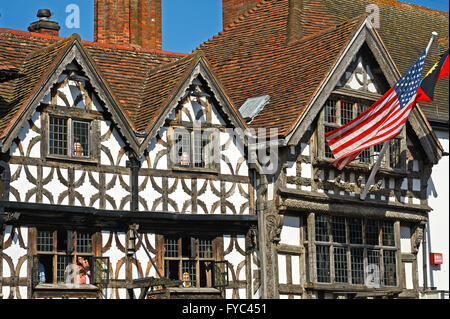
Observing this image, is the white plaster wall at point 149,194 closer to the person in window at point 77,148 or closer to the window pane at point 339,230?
the person in window at point 77,148

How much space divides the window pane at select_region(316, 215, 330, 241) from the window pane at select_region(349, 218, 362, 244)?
84 centimetres

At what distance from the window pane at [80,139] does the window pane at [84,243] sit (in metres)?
1.76

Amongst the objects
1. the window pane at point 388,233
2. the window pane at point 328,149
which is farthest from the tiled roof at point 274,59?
the window pane at point 388,233

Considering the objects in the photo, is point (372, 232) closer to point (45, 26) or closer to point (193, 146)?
point (193, 146)

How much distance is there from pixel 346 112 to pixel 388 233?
131 inches

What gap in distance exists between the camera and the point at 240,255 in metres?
27.5

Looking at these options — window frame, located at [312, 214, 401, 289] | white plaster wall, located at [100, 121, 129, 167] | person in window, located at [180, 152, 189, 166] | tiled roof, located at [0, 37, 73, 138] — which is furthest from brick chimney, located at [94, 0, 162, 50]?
window frame, located at [312, 214, 401, 289]

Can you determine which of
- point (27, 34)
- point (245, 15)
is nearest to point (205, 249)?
point (27, 34)

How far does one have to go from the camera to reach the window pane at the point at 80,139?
1004 inches

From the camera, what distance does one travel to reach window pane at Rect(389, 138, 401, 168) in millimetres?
30234

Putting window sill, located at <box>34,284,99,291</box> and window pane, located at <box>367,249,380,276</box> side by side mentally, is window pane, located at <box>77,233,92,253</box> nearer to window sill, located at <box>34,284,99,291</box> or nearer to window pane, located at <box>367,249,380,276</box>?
window sill, located at <box>34,284,99,291</box>

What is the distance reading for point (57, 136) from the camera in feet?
82.9
